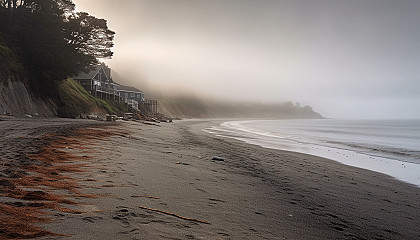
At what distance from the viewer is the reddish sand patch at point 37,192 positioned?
8.98 ft

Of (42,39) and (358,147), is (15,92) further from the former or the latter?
(358,147)

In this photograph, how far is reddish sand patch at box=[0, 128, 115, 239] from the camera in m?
2.74

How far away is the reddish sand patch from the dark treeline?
2500 centimetres

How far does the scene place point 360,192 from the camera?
6.80m

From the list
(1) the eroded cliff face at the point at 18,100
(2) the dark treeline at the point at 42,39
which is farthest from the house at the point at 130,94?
(1) the eroded cliff face at the point at 18,100

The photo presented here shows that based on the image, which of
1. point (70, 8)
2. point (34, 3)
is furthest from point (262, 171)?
point (70, 8)

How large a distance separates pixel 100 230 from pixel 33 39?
3330 centimetres

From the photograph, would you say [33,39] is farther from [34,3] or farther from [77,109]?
[77,109]

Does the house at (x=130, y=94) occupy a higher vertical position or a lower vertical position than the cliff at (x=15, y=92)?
higher

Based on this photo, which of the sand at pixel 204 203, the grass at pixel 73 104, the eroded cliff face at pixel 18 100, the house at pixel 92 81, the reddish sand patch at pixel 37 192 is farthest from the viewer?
the house at pixel 92 81

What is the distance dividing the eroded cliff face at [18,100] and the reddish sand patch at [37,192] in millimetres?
19709

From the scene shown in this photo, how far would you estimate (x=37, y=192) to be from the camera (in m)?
3.89

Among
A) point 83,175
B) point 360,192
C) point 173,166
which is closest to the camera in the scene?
point 83,175

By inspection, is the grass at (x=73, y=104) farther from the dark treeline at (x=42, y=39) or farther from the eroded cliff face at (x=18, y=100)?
the eroded cliff face at (x=18, y=100)
